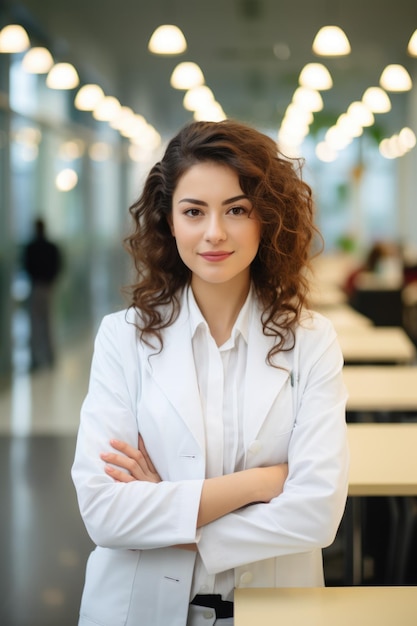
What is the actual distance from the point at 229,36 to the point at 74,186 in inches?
84.5

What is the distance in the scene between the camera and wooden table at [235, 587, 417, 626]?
168cm

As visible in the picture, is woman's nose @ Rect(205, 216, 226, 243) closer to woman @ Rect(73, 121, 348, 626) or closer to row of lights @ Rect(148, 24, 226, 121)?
woman @ Rect(73, 121, 348, 626)

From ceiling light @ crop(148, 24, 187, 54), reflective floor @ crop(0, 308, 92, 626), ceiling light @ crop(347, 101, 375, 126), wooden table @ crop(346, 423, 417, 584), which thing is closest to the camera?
wooden table @ crop(346, 423, 417, 584)

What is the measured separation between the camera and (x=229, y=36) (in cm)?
764

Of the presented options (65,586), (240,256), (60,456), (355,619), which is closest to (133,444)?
(240,256)

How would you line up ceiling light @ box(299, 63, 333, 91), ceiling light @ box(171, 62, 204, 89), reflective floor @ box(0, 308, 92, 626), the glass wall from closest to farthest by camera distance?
reflective floor @ box(0, 308, 92, 626), ceiling light @ box(171, 62, 204, 89), ceiling light @ box(299, 63, 333, 91), the glass wall

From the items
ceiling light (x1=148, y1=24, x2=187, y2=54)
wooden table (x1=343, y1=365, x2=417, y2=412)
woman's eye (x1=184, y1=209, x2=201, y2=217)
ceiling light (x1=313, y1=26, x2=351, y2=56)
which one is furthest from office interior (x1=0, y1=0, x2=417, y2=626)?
woman's eye (x1=184, y1=209, x2=201, y2=217)

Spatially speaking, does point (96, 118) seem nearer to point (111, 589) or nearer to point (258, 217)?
point (258, 217)

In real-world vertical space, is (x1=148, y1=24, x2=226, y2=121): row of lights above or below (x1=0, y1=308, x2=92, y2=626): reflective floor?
above

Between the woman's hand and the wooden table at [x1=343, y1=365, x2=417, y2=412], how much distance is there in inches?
→ 82.0

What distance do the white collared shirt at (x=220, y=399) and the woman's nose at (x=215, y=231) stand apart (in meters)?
0.23

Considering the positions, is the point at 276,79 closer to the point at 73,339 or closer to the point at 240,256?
the point at 73,339

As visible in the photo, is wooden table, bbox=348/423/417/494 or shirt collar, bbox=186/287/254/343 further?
wooden table, bbox=348/423/417/494

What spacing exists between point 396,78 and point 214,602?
6019 mm
